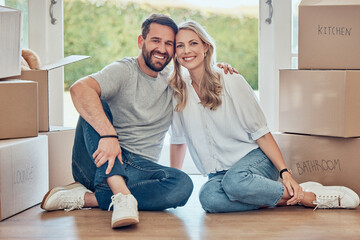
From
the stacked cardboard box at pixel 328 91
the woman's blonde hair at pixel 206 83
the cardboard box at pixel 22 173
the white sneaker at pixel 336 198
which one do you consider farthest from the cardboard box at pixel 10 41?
the white sneaker at pixel 336 198

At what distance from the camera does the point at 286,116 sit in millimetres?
2207

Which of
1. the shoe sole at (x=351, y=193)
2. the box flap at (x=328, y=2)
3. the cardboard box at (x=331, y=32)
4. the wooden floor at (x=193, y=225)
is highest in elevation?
the box flap at (x=328, y=2)

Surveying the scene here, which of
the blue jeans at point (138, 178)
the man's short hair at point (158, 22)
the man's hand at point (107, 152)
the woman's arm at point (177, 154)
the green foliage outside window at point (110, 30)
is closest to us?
the man's hand at point (107, 152)

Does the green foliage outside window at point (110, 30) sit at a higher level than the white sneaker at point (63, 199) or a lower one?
higher

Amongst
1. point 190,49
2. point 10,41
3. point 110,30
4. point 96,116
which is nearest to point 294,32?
point 190,49

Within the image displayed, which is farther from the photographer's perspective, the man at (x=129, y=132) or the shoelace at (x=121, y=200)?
the man at (x=129, y=132)

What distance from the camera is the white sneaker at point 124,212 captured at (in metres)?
1.63

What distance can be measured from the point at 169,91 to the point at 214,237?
64 centimetres

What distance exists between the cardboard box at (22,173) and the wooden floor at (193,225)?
0.05 meters

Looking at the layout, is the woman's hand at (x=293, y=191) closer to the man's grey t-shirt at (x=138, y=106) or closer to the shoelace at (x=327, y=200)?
the shoelace at (x=327, y=200)

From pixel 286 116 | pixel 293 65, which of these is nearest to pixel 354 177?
pixel 286 116

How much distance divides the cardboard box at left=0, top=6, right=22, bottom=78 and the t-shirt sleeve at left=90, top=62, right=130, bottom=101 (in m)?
0.35

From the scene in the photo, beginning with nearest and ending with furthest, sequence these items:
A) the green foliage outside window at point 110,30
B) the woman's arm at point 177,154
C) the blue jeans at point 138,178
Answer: the blue jeans at point 138,178 → the woman's arm at point 177,154 → the green foliage outside window at point 110,30

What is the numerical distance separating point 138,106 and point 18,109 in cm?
43
